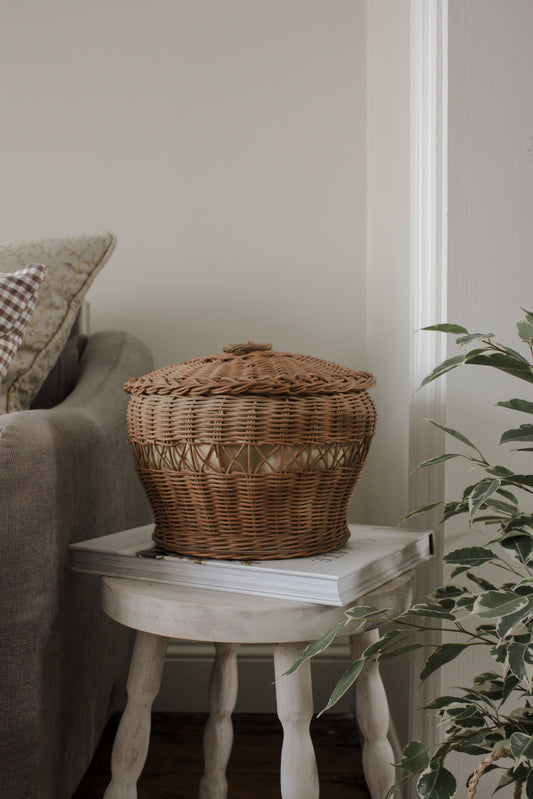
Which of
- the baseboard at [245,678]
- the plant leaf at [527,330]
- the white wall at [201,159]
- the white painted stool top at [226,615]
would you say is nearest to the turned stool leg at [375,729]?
the white painted stool top at [226,615]

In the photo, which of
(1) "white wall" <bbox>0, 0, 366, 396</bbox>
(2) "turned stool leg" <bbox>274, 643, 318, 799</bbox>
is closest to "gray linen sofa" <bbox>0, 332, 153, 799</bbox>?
(2) "turned stool leg" <bbox>274, 643, 318, 799</bbox>

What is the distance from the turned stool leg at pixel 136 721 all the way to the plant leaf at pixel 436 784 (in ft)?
1.04

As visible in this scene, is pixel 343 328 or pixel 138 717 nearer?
pixel 138 717

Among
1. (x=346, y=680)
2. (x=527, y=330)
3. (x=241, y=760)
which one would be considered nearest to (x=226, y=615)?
(x=346, y=680)

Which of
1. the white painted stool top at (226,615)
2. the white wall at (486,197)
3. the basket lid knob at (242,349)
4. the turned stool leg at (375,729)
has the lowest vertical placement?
the turned stool leg at (375,729)

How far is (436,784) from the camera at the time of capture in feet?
1.72

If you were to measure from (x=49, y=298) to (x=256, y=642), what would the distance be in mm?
707

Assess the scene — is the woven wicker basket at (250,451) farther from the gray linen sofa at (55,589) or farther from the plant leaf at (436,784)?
the plant leaf at (436,784)

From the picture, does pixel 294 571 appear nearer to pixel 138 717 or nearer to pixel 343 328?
pixel 138 717

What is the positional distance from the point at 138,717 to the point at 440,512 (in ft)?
1.40

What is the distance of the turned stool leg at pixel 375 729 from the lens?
2.46ft

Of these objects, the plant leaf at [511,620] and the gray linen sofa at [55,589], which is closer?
the plant leaf at [511,620]

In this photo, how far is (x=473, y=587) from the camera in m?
0.80

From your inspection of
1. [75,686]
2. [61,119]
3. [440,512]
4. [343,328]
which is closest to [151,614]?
[75,686]
